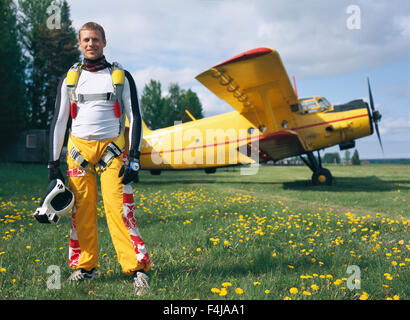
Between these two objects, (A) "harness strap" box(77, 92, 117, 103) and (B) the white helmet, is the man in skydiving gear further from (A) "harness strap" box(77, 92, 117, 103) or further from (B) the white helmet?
(B) the white helmet

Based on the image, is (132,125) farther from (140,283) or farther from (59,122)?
(140,283)

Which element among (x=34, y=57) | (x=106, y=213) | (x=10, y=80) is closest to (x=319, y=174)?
(x=106, y=213)

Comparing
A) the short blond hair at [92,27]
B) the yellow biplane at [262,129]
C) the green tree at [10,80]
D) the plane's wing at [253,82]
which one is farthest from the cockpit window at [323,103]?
the green tree at [10,80]

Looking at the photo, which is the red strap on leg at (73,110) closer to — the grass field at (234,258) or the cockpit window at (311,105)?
the grass field at (234,258)

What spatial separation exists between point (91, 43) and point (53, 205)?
4.57ft

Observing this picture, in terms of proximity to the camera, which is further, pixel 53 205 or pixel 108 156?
pixel 108 156

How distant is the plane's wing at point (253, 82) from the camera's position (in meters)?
8.38

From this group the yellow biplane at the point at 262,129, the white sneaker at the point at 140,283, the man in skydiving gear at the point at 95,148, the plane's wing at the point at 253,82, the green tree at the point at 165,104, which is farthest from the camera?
the green tree at the point at 165,104

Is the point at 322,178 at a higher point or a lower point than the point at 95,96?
lower

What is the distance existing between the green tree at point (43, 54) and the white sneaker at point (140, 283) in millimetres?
30949

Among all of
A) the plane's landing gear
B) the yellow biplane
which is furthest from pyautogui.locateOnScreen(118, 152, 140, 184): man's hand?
the plane's landing gear

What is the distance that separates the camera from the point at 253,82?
9.55 meters

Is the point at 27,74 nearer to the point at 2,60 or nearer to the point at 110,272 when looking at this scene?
the point at 2,60
